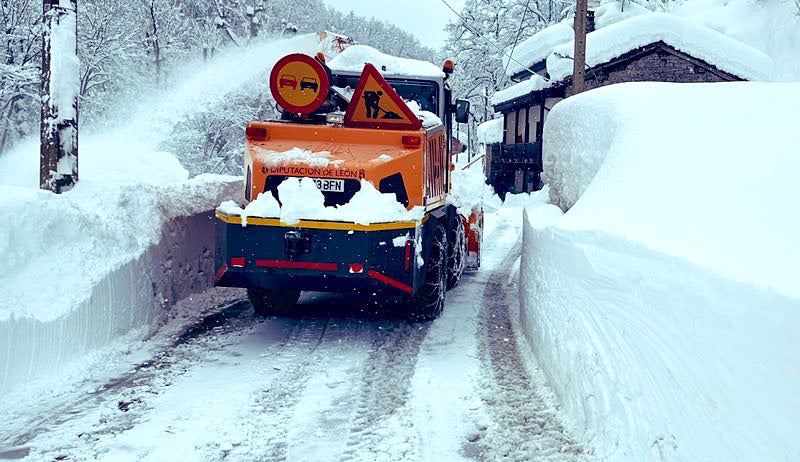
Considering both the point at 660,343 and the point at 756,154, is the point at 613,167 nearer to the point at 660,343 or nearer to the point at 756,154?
the point at 756,154

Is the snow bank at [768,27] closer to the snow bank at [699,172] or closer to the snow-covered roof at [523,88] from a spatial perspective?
the snow-covered roof at [523,88]

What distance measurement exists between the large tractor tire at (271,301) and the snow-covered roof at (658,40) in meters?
22.0

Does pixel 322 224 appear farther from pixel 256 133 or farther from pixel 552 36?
pixel 552 36

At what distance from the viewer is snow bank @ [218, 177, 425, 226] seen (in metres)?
6.45

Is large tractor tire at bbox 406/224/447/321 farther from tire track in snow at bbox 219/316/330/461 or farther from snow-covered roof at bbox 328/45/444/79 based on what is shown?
snow-covered roof at bbox 328/45/444/79

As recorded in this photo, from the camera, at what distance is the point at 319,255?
6469 mm

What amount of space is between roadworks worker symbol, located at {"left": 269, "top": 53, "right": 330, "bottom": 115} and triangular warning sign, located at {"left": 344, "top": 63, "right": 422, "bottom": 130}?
0.35 meters

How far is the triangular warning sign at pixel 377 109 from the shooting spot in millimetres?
7246

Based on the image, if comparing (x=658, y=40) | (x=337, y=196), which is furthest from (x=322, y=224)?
(x=658, y=40)

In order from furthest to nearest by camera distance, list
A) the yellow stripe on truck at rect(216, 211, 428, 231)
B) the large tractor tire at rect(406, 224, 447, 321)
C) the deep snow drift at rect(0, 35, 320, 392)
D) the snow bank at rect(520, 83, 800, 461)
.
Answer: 1. the large tractor tire at rect(406, 224, 447, 321)
2. the yellow stripe on truck at rect(216, 211, 428, 231)
3. the deep snow drift at rect(0, 35, 320, 392)
4. the snow bank at rect(520, 83, 800, 461)

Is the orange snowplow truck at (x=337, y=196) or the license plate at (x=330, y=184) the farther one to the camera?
the license plate at (x=330, y=184)

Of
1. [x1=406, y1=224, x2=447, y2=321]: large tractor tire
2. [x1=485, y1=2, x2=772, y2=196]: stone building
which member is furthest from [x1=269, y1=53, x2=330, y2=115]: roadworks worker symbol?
[x1=485, y1=2, x2=772, y2=196]: stone building

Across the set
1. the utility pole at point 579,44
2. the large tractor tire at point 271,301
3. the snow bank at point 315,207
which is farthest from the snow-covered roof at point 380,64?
the utility pole at point 579,44

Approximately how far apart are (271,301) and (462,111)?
343 centimetres
